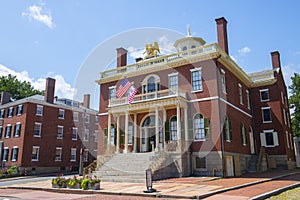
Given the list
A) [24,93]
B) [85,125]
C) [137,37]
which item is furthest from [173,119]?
[24,93]

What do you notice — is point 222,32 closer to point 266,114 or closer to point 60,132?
point 266,114

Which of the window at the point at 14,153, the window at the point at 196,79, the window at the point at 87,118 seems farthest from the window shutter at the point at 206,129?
the window at the point at 87,118

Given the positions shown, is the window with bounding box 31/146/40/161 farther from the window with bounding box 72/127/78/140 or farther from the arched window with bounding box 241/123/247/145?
the arched window with bounding box 241/123/247/145

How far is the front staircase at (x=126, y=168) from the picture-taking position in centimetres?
1695

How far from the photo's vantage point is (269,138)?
2734 centimetres

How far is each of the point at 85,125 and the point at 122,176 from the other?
23395 millimetres

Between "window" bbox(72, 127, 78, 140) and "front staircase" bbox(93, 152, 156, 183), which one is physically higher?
"window" bbox(72, 127, 78, 140)

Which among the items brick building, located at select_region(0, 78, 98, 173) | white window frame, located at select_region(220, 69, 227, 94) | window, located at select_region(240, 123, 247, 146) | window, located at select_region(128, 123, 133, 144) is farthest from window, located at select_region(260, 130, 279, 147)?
brick building, located at select_region(0, 78, 98, 173)

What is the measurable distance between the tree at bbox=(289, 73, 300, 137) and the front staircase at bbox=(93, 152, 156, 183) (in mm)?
27377

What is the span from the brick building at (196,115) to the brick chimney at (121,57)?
0.01 metres

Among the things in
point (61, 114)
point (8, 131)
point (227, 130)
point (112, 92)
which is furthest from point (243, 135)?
point (8, 131)

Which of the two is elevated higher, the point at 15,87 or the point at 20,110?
the point at 15,87

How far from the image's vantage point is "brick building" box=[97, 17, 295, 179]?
19.4m

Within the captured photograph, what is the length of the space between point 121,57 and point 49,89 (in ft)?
41.5
